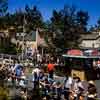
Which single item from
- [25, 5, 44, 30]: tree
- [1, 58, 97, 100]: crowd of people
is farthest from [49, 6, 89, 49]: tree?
[1, 58, 97, 100]: crowd of people

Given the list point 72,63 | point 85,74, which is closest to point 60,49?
point 72,63

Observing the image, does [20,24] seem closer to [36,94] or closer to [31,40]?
[31,40]

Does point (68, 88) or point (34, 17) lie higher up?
point (34, 17)

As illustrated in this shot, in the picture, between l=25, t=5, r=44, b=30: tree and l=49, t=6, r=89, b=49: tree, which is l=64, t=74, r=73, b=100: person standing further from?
l=25, t=5, r=44, b=30: tree

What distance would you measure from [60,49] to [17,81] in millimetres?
48348

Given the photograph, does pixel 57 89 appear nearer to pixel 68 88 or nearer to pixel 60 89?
→ pixel 60 89

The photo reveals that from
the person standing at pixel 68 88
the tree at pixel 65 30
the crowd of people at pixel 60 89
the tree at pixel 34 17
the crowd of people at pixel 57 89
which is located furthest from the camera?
the tree at pixel 34 17

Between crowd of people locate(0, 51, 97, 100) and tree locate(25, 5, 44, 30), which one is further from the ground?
tree locate(25, 5, 44, 30)

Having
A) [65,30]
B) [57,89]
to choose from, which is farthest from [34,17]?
[57,89]

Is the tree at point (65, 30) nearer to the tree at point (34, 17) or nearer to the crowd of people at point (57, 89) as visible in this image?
the tree at point (34, 17)

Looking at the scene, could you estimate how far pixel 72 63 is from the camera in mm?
42469

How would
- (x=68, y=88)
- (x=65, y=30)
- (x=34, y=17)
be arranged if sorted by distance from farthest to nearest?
1. (x=34, y=17)
2. (x=65, y=30)
3. (x=68, y=88)

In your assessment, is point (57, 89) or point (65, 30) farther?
A: point (65, 30)

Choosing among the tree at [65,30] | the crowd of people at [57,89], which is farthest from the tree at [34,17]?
the crowd of people at [57,89]
